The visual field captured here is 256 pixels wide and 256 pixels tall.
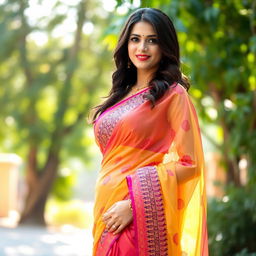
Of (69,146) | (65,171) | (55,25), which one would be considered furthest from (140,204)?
(65,171)

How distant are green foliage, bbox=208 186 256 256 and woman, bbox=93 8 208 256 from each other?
3046 millimetres

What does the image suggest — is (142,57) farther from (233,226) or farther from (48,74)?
(48,74)

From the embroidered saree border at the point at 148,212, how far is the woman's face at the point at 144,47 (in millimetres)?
402

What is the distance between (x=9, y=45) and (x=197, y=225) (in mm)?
11807

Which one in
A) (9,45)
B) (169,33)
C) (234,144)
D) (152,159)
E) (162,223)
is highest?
(9,45)

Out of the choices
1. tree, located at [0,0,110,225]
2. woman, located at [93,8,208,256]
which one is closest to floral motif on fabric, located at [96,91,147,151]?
woman, located at [93,8,208,256]

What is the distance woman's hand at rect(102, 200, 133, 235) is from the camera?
2299 millimetres

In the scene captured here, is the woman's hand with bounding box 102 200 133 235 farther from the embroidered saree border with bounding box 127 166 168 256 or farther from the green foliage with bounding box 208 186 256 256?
the green foliage with bounding box 208 186 256 256

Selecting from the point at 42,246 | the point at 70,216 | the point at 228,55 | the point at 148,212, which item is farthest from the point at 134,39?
the point at 70,216

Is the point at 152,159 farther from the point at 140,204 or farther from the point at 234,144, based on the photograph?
the point at 234,144

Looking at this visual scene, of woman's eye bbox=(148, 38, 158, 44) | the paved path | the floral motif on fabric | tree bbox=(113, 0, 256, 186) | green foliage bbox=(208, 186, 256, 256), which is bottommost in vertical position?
the floral motif on fabric

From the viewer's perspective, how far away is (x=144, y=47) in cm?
245

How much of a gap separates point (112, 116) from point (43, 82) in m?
11.7

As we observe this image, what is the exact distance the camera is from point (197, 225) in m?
2.40
